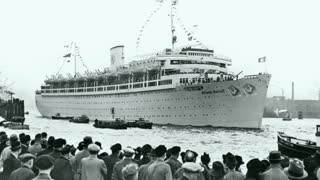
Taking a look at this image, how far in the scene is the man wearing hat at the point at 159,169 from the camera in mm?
4875

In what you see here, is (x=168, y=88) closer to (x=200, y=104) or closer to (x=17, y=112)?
(x=200, y=104)

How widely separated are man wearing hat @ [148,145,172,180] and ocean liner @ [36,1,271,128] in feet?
120

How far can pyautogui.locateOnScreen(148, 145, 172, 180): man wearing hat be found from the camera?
4.88 meters

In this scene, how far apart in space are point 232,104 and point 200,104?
347cm

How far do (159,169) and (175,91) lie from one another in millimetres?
40493

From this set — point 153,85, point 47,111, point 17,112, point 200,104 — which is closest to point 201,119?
point 200,104

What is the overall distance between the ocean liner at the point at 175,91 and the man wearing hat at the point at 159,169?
36550 mm

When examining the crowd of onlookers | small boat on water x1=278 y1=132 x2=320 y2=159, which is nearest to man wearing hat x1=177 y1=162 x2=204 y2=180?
the crowd of onlookers

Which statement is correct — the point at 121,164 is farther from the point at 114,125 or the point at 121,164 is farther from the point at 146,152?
the point at 114,125

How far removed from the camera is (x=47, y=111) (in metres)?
82.6

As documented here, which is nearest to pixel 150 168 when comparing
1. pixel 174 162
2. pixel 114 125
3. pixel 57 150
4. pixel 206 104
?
pixel 174 162

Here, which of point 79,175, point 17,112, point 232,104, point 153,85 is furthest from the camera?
point 17,112

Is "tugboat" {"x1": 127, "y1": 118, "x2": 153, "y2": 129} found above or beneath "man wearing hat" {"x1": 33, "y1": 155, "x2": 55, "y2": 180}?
beneath

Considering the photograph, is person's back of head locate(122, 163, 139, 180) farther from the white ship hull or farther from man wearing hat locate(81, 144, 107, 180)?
the white ship hull
